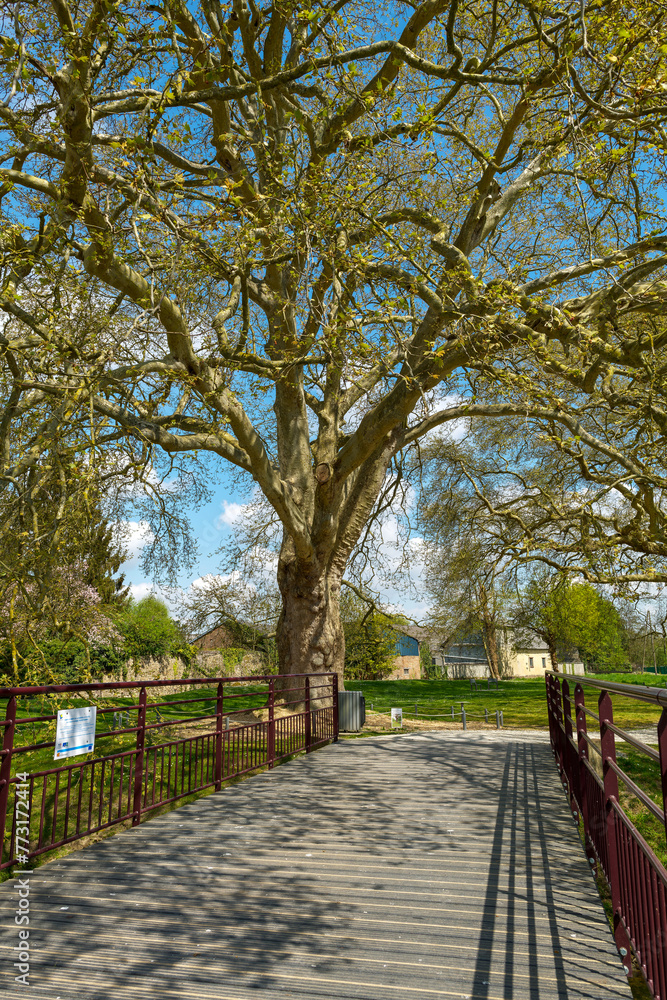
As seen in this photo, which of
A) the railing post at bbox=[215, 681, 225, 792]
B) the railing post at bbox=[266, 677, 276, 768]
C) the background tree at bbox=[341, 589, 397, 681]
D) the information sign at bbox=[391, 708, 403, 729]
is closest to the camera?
the railing post at bbox=[215, 681, 225, 792]

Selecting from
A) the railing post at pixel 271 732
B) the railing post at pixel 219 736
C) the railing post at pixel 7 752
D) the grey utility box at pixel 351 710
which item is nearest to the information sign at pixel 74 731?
the railing post at pixel 7 752

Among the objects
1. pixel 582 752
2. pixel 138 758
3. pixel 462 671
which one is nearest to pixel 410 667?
pixel 462 671

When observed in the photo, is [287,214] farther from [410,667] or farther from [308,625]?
[410,667]

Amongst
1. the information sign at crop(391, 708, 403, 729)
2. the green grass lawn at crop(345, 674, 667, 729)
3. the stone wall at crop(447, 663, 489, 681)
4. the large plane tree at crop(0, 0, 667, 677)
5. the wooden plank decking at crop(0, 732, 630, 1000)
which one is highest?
the large plane tree at crop(0, 0, 667, 677)

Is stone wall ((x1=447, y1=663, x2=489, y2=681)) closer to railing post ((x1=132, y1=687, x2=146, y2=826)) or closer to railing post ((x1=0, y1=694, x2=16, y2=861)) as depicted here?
railing post ((x1=132, y1=687, x2=146, y2=826))

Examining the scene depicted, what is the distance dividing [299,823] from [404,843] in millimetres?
1092

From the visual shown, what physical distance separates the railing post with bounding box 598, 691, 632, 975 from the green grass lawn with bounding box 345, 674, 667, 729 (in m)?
13.2

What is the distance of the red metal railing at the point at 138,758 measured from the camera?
4586 mm

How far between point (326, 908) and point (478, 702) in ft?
86.5

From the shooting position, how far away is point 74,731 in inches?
184

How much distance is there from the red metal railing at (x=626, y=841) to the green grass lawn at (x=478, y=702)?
1215cm

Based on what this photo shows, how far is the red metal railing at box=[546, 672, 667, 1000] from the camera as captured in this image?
7.99 ft

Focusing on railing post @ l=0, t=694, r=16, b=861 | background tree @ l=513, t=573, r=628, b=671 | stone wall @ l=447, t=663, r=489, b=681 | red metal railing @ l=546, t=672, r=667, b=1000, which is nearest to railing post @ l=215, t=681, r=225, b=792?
railing post @ l=0, t=694, r=16, b=861

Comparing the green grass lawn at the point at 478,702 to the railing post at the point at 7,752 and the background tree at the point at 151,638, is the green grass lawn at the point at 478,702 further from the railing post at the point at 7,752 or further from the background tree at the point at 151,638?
the railing post at the point at 7,752
